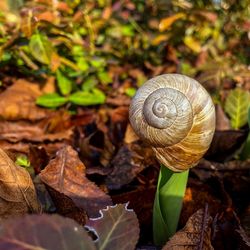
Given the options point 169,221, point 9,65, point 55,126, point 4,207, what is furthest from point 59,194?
point 9,65

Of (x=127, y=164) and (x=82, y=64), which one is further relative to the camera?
(x=82, y=64)

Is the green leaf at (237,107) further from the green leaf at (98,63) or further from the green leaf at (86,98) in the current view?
the green leaf at (98,63)

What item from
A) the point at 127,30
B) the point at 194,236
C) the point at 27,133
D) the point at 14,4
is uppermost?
the point at 14,4

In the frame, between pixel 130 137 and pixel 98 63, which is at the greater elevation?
pixel 98 63

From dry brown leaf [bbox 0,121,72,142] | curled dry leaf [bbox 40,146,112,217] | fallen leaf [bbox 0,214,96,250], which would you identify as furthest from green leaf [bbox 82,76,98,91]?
fallen leaf [bbox 0,214,96,250]

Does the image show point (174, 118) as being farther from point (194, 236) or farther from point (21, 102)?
point (21, 102)

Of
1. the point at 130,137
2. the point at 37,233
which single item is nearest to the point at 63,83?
the point at 130,137

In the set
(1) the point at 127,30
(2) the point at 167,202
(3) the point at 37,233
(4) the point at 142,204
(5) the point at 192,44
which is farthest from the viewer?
(1) the point at 127,30

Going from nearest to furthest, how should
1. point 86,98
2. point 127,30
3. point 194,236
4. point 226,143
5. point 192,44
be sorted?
1. point 194,236
2. point 226,143
3. point 86,98
4. point 192,44
5. point 127,30
